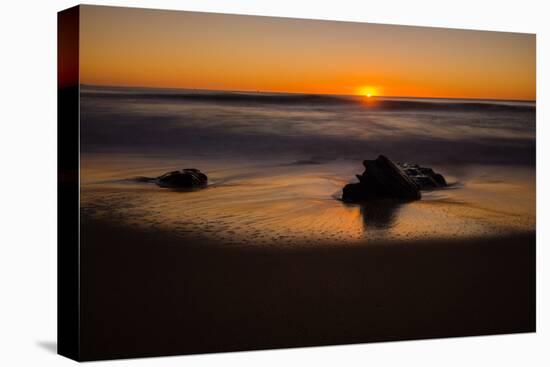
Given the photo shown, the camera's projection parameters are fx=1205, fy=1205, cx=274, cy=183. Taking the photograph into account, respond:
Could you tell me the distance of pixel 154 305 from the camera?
8.14 metres

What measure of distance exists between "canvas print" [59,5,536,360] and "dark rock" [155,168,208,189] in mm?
12

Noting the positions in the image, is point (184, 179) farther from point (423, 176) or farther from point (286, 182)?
point (423, 176)

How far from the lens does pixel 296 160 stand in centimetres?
866

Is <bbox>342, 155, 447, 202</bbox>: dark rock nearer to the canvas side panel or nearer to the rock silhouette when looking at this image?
the rock silhouette

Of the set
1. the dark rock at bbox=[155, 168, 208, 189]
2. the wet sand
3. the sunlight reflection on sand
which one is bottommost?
the wet sand

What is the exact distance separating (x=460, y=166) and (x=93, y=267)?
9.72 feet

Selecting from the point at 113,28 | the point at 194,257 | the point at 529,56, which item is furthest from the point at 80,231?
the point at 529,56

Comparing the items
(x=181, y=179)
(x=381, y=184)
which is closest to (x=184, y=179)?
(x=181, y=179)

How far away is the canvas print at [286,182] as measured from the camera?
8.08 m

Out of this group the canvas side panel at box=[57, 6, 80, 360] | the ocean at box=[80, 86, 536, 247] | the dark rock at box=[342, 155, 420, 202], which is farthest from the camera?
the dark rock at box=[342, 155, 420, 202]

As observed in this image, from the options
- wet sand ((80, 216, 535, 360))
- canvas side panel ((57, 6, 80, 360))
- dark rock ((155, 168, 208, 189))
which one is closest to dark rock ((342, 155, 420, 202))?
wet sand ((80, 216, 535, 360))

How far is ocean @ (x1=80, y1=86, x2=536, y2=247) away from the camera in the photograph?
8141 millimetres

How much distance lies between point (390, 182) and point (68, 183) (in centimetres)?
238

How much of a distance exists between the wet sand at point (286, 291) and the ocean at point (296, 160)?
0.34 ft
